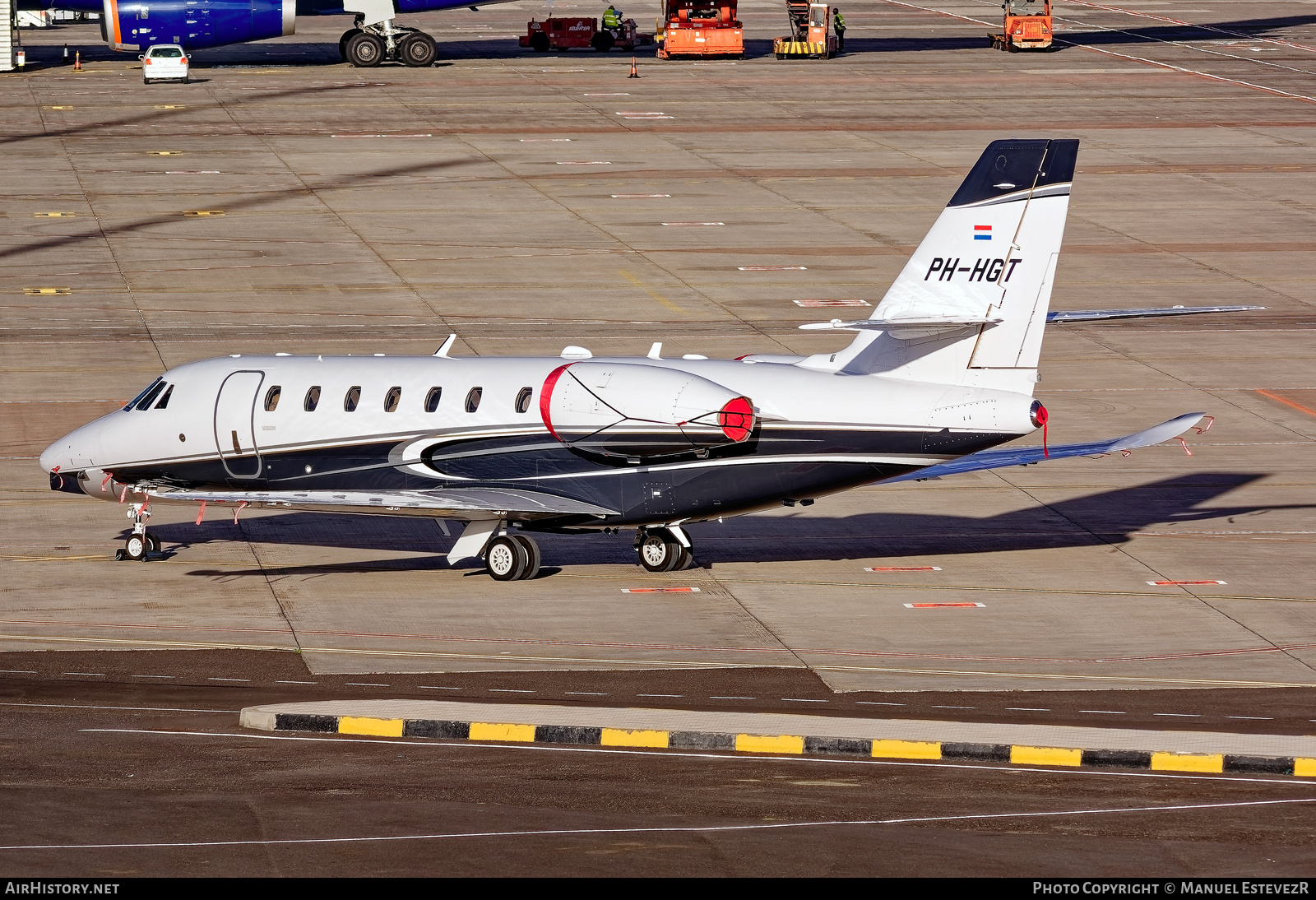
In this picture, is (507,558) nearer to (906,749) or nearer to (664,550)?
(664,550)

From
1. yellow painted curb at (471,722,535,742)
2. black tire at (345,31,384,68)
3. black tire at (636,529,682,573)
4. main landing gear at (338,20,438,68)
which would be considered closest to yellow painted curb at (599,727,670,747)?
yellow painted curb at (471,722,535,742)

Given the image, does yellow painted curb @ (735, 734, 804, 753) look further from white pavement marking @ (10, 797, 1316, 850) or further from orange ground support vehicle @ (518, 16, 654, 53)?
orange ground support vehicle @ (518, 16, 654, 53)

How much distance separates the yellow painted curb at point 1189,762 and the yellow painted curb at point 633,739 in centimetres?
539

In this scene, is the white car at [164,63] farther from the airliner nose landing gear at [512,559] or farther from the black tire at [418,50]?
the airliner nose landing gear at [512,559]

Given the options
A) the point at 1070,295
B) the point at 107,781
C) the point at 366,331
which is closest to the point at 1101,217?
the point at 1070,295

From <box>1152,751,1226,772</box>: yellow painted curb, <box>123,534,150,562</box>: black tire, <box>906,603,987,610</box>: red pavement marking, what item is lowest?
<box>123,534,150,562</box>: black tire

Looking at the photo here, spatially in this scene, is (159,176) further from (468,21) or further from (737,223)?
(468,21)

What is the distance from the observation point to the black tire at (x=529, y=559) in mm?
29953

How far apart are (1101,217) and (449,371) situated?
126 ft

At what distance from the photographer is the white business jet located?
27641 millimetres

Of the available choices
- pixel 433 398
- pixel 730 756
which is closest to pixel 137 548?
pixel 433 398

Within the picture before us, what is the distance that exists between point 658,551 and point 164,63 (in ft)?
201

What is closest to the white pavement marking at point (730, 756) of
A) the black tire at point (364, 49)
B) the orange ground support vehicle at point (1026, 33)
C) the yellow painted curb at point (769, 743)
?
the yellow painted curb at point (769, 743)

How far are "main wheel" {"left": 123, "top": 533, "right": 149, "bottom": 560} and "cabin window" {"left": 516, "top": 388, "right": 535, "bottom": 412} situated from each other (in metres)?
6.76
